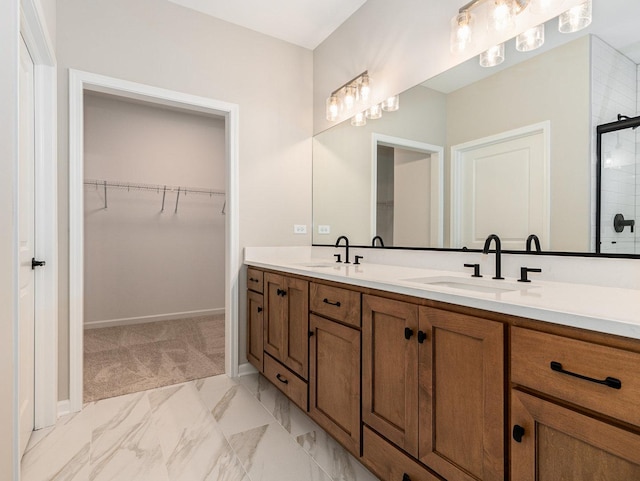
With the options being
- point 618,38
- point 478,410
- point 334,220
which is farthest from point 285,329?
point 618,38

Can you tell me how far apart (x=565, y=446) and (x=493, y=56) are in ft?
5.33

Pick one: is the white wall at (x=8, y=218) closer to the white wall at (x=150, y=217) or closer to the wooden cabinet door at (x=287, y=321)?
the wooden cabinet door at (x=287, y=321)

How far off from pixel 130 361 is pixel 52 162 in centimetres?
173

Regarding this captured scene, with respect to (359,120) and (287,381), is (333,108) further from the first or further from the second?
(287,381)

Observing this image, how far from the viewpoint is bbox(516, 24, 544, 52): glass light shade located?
1497 mm

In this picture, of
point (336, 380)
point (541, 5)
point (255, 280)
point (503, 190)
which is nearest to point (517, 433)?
point (336, 380)

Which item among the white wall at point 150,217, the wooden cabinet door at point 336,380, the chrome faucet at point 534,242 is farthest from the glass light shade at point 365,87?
the white wall at point 150,217

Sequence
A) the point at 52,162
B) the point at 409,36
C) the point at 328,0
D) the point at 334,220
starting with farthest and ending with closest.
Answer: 1. the point at 334,220
2. the point at 328,0
3. the point at 409,36
4. the point at 52,162

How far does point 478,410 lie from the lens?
3.38 ft

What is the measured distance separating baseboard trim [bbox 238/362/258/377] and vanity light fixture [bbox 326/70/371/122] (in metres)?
2.04

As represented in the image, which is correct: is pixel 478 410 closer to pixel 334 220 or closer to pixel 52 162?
pixel 334 220

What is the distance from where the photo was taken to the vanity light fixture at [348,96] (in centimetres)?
247

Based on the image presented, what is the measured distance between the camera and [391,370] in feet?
4.37

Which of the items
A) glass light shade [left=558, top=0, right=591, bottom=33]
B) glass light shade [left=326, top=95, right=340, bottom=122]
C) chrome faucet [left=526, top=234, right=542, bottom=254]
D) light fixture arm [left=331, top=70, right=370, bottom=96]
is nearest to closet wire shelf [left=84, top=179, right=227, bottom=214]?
glass light shade [left=326, top=95, right=340, bottom=122]
